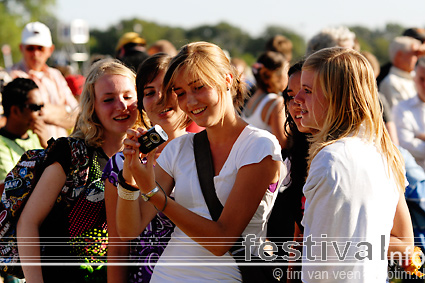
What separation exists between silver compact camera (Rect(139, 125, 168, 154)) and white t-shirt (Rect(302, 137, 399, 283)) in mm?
609

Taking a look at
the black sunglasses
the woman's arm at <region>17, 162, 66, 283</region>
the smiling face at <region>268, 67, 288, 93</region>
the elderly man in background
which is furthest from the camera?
the elderly man in background

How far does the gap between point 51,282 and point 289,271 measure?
123cm

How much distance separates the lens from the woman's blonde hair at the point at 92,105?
3.03 meters

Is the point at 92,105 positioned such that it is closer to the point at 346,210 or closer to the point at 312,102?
the point at 312,102

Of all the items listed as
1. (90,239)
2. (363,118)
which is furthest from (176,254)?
(363,118)

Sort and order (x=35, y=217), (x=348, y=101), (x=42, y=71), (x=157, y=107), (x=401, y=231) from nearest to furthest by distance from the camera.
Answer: (x=348, y=101) < (x=401, y=231) < (x=35, y=217) < (x=157, y=107) < (x=42, y=71)

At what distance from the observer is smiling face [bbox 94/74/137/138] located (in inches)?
120

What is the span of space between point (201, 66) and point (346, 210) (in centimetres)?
90

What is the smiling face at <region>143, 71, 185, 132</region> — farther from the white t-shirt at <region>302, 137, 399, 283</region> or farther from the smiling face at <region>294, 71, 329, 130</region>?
the white t-shirt at <region>302, 137, 399, 283</region>

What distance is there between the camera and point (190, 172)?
2.51 m

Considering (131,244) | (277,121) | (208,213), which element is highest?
→ (208,213)

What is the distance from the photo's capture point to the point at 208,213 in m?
2.41

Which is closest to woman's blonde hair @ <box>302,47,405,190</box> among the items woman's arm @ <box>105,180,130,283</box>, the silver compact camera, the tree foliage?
the silver compact camera

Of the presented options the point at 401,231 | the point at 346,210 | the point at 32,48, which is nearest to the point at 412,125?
the point at 401,231
